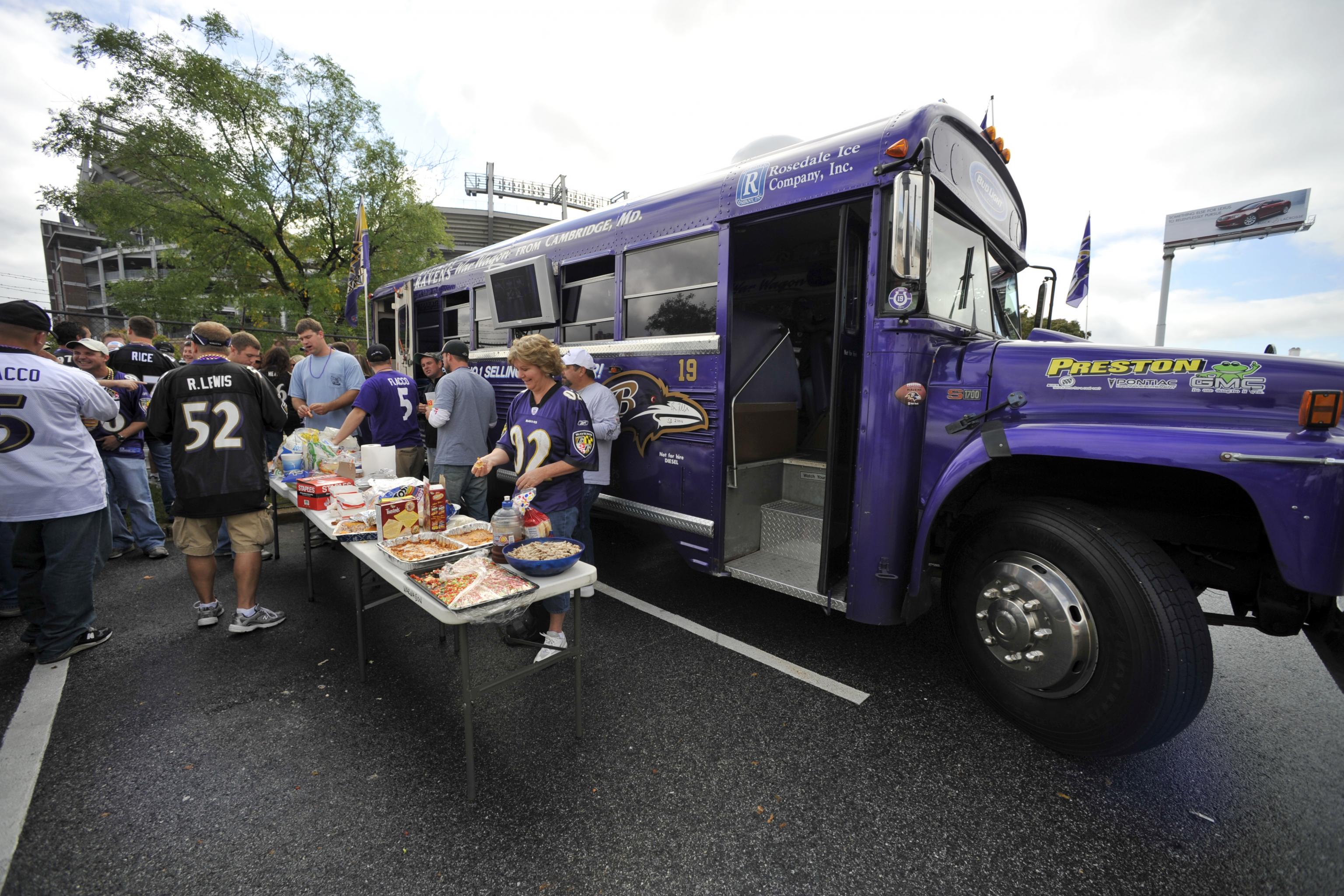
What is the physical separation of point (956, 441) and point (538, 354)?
7.39 ft

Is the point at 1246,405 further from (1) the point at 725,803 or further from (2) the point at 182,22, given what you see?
(2) the point at 182,22

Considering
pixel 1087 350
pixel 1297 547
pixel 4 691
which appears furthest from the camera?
pixel 4 691

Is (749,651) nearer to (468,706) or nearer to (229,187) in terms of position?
(468,706)

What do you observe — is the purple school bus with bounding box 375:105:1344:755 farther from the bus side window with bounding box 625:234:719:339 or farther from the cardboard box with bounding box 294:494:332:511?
the cardboard box with bounding box 294:494:332:511

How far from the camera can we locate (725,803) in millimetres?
2242

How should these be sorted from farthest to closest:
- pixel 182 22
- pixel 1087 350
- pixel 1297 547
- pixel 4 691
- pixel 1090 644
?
pixel 182 22
pixel 4 691
pixel 1087 350
pixel 1090 644
pixel 1297 547

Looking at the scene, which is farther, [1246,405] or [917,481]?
[917,481]

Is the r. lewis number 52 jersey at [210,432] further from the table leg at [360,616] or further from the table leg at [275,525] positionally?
the table leg at [275,525]

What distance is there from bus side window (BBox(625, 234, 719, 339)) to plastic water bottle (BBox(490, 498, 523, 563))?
71.2 inches

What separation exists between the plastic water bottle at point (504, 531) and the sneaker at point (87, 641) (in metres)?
2.82

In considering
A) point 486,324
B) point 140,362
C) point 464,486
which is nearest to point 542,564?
point 464,486

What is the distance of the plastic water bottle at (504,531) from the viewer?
264 cm

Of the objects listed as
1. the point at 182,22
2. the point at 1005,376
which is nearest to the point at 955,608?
the point at 1005,376

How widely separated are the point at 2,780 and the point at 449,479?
2.73 metres
